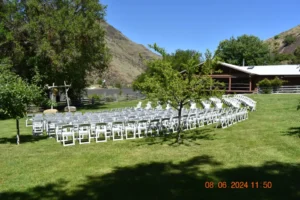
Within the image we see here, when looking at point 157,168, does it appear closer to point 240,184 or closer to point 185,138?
point 240,184

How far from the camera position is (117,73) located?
5974 inches

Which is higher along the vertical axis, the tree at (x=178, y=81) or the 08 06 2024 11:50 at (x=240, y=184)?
the tree at (x=178, y=81)

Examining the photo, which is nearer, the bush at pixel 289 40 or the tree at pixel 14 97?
the tree at pixel 14 97

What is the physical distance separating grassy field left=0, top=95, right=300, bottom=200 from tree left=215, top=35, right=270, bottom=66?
64791 millimetres

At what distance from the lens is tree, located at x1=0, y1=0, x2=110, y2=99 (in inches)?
1072

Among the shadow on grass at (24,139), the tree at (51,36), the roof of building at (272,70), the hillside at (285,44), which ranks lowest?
the shadow on grass at (24,139)

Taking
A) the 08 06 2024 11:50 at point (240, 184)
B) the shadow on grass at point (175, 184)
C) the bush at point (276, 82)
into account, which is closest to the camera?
the shadow on grass at point (175, 184)

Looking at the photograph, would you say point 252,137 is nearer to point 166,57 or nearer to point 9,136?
point 166,57

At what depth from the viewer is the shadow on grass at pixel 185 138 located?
11.0 m

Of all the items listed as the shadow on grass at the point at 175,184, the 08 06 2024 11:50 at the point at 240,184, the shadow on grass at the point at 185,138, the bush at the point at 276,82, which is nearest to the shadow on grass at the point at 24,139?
the shadow on grass at the point at 185,138

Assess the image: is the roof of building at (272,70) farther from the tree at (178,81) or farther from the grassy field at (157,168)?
the tree at (178,81)

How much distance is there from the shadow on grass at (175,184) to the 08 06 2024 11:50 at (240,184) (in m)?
0.05

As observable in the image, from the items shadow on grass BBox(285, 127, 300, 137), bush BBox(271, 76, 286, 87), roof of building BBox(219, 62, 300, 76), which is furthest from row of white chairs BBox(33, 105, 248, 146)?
roof of building BBox(219, 62, 300, 76)

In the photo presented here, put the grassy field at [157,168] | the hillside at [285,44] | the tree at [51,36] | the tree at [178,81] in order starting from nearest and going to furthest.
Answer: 1. the grassy field at [157,168]
2. the tree at [178,81]
3. the tree at [51,36]
4. the hillside at [285,44]
